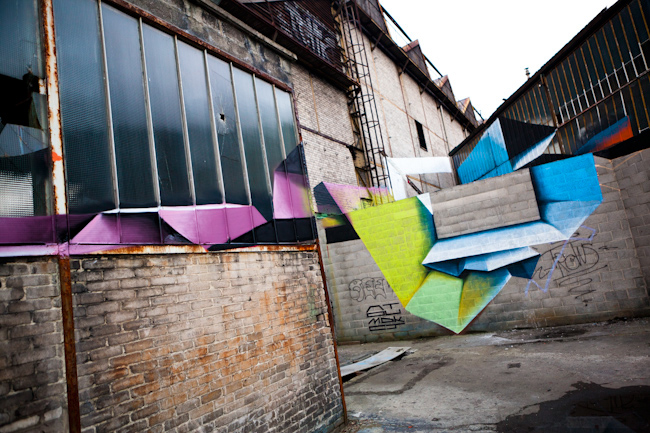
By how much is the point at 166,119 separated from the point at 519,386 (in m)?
4.98

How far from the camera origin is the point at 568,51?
900 centimetres

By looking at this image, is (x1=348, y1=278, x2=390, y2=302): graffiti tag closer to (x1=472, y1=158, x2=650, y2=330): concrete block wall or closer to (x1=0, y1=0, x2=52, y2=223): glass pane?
(x1=472, y1=158, x2=650, y2=330): concrete block wall

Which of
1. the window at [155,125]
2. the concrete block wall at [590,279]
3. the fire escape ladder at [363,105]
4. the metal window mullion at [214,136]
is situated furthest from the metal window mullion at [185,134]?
the fire escape ladder at [363,105]

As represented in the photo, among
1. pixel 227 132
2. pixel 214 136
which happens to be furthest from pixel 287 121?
pixel 214 136

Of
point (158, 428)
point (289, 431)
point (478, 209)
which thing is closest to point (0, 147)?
point (158, 428)

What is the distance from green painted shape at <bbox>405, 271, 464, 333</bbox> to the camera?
833 centimetres

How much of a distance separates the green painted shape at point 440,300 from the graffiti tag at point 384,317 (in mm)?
A: 399

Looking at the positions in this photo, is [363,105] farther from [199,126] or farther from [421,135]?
[199,126]

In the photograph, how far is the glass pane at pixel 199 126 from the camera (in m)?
3.48

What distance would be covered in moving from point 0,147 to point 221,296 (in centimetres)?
187

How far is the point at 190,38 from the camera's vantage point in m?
→ 3.74

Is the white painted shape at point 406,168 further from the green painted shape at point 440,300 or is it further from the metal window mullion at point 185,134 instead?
the metal window mullion at point 185,134

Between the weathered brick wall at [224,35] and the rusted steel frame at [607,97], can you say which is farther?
the rusted steel frame at [607,97]

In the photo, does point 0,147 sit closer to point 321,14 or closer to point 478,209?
point 478,209
